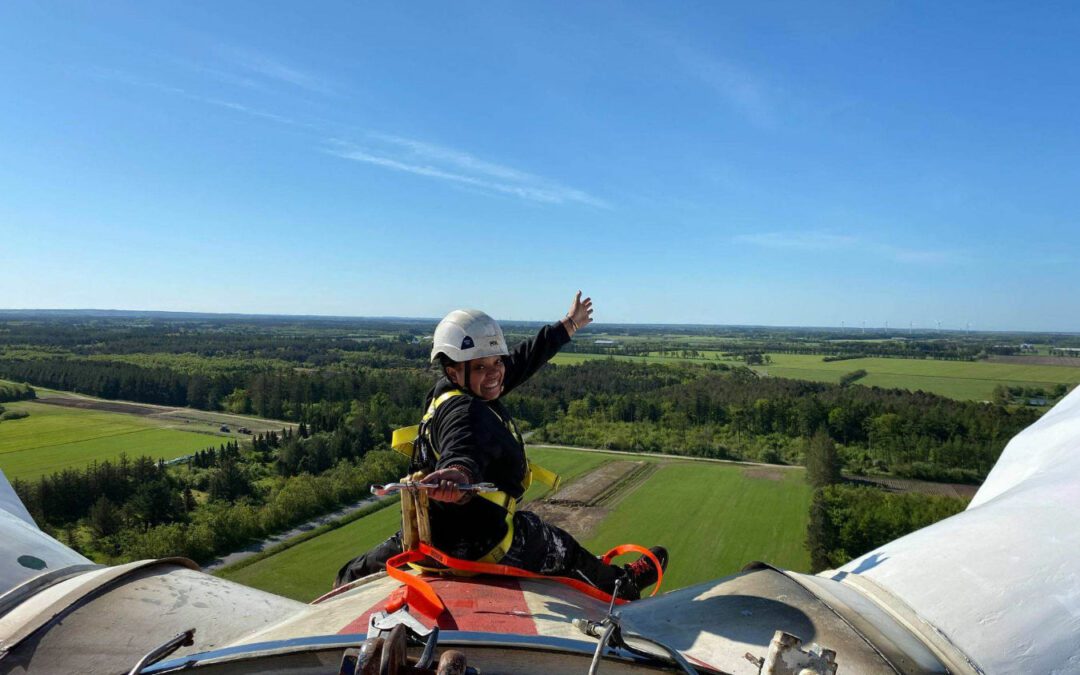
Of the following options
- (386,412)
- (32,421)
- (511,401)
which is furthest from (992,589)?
(32,421)

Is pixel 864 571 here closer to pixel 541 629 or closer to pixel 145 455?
pixel 541 629

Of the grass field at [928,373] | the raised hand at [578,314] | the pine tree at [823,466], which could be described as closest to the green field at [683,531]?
the pine tree at [823,466]

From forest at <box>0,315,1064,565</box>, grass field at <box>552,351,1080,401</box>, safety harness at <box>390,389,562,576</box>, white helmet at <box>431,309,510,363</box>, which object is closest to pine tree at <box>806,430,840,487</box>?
forest at <box>0,315,1064,565</box>

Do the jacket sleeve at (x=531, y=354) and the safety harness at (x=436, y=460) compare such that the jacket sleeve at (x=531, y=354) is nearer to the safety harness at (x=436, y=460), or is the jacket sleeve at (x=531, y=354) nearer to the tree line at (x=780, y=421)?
the safety harness at (x=436, y=460)

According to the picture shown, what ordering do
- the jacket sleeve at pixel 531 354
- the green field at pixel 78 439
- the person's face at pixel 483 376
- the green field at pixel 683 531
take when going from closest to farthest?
the person's face at pixel 483 376 < the jacket sleeve at pixel 531 354 < the green field at pixel 683 531 < the green field at pixel 78 439

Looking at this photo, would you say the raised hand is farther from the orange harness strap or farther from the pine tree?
the pine tree

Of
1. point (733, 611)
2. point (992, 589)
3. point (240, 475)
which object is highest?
point (992, 589)

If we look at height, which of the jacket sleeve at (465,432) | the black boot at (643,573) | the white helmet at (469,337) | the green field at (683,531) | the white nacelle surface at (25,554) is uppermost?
the white helmet at (469,337)
